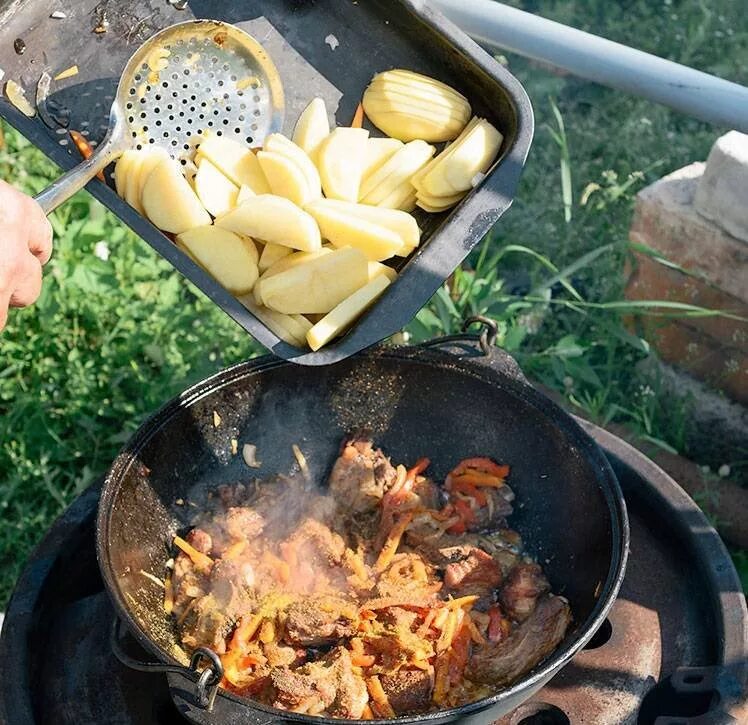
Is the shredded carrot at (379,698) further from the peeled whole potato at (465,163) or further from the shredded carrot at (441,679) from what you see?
the peeled whole potato at (465,163)

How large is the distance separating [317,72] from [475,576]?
4.91 feet

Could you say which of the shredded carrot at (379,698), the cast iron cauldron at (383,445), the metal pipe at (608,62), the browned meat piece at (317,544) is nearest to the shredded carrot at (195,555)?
the cast iron cauldron at (383,445)

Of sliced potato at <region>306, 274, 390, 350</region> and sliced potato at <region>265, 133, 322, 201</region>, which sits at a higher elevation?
sliced potato at <region>265, 133, 322, 201</region>

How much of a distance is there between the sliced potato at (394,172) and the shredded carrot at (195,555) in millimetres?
1063

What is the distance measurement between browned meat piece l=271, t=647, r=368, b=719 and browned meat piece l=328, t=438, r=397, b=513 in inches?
23.7

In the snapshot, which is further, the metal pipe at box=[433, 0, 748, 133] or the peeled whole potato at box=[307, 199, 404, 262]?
the metal pipe at box=[433, 0, 748, 133]

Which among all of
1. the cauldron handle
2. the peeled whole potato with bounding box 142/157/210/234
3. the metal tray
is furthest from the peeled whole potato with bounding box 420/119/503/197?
the peeled whole potato with bounding box 142/157/210/234

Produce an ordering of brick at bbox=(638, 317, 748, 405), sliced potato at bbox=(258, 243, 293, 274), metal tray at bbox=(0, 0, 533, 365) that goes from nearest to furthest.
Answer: metal tray at bbox=(0, 0, 533, 365) → sliced potato at bbox=(258, 243, 293, 274) → brick at bbox=(638, 317, 748, 405)

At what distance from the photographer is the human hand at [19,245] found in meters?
2.03

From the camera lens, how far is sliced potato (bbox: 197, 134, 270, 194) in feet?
8.29

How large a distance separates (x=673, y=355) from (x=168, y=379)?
2.08 metres

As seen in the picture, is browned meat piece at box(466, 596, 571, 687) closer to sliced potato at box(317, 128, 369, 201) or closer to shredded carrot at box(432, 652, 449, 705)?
shredded carrot at box(432, 652, 449, 705)

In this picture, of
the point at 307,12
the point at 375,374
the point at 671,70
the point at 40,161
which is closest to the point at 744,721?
the point at 375,374

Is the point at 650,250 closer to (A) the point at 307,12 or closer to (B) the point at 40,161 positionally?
(A) the point at 307,12
